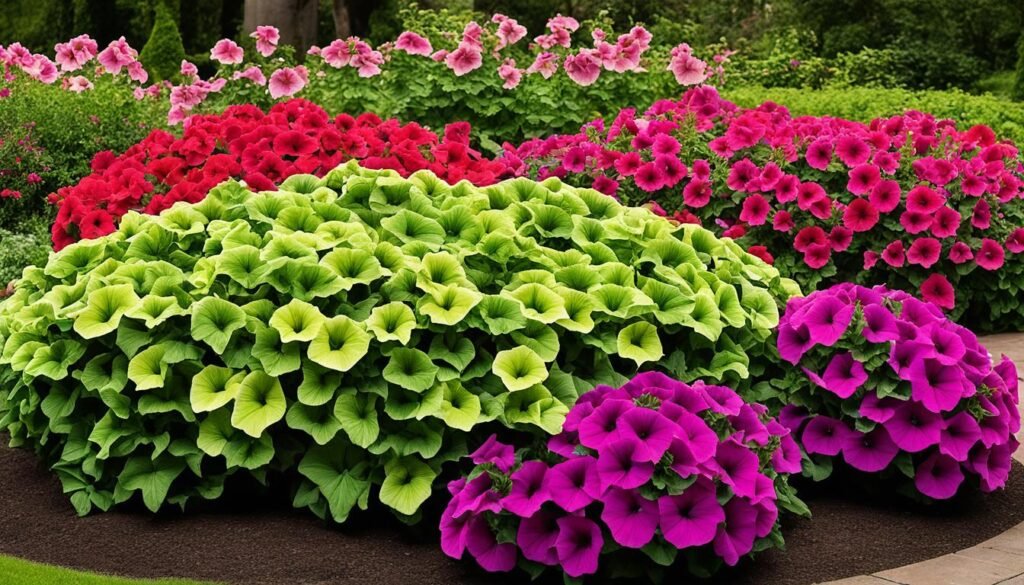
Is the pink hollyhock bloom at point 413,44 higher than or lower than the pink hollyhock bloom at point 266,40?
higher

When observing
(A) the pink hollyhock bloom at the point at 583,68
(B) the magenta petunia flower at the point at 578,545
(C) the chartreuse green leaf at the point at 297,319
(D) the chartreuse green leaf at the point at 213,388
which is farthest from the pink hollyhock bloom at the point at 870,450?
(A) the pink hollyhock bloom at the point at 583,68

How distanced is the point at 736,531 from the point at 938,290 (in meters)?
3.60

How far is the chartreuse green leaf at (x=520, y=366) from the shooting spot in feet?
12.2

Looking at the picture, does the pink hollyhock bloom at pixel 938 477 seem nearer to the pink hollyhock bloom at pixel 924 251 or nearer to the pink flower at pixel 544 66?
the pink hollyhock bloom at pixel 924 251

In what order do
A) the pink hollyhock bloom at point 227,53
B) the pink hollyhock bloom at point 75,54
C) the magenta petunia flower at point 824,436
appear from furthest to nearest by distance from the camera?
the pink hollyhock bloom at point 75,54 < the pink hollyhock bloom at point 227,53 < the magenta petunia flower at point 824,436

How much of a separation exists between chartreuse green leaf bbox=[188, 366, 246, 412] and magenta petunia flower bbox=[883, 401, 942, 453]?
206 cm

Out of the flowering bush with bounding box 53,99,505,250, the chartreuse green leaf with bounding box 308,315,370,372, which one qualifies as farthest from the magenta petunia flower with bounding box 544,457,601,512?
the flowering bush with bounding box 53,99,505,250

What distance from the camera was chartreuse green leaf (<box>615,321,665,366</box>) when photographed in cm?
391

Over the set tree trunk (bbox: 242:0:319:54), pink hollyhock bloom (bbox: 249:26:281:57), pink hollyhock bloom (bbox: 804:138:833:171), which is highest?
pink hollyhock bloom (bbox: 804:138:833:171)

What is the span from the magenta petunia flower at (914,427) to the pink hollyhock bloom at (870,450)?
39mm

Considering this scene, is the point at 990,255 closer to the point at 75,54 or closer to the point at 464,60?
the point at 464,60

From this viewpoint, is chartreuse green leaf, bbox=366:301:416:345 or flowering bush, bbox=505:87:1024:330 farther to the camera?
flowering bush, bbox=505:87:1024:330

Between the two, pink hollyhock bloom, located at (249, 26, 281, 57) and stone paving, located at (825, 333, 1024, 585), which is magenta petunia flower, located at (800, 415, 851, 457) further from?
pink hollyhock bloom, located at (249, 26, 281, 57)

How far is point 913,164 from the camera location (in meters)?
6.68
